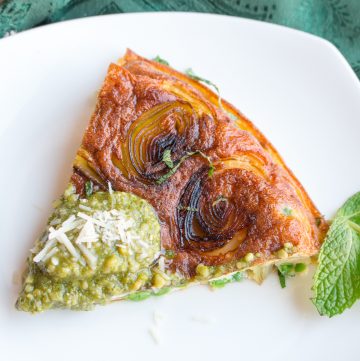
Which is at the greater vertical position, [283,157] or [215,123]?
[215,123]

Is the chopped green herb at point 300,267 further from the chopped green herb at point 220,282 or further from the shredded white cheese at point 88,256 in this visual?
the shredded white cheese at point 88,256

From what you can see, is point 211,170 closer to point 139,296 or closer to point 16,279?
point 139,296

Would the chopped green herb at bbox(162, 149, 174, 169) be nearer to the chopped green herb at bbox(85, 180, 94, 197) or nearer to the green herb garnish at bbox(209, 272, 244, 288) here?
the chopped green herb at bbox(85, 180, 94, 197)

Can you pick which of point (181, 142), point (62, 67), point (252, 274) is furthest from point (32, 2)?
point (252, 274)

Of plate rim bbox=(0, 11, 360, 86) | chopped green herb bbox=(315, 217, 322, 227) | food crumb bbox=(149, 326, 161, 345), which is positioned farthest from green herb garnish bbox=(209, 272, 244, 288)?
plate rim bbox=(0, 11, 360, 86)

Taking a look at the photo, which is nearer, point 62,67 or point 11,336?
point 11,336

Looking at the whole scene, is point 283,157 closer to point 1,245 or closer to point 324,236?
point 324,236

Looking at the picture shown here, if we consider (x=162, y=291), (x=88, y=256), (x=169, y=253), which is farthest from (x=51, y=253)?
(x=162, y=291)

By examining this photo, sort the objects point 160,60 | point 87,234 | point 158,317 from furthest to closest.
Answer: point 160,60 → point 158,317 → point 87,234
